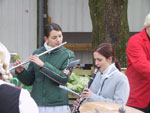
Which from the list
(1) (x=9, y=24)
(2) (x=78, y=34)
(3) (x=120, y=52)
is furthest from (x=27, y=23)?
(3) (x=120, y=52)

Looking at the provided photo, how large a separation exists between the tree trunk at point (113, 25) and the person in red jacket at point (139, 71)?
58.3 inches

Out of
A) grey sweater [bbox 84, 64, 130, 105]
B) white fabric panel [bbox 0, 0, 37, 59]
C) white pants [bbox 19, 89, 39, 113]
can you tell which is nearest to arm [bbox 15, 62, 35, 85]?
grey sweater [bbox 84, 64, 130, 105]

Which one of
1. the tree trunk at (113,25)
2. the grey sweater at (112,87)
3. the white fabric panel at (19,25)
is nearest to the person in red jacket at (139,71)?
the grey sweater at (112,87)

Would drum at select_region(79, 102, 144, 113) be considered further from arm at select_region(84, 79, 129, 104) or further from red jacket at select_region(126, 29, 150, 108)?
red jacket at select_region(126, 29, 150, 108)

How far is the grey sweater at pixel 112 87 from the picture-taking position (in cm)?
316

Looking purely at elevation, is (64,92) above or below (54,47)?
below

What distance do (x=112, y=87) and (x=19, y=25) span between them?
17.2 feet

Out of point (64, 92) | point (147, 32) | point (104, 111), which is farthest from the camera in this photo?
point (147, 32)

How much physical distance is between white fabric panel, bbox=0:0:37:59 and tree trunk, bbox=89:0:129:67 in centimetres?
286

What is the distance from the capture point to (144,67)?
3713mm

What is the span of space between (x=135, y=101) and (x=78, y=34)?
4.12 m

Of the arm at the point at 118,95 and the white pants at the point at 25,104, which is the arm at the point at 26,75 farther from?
the white pants at the point at 25,104

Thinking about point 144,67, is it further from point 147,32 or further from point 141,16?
point 141,16

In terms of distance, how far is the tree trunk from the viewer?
5453mm
